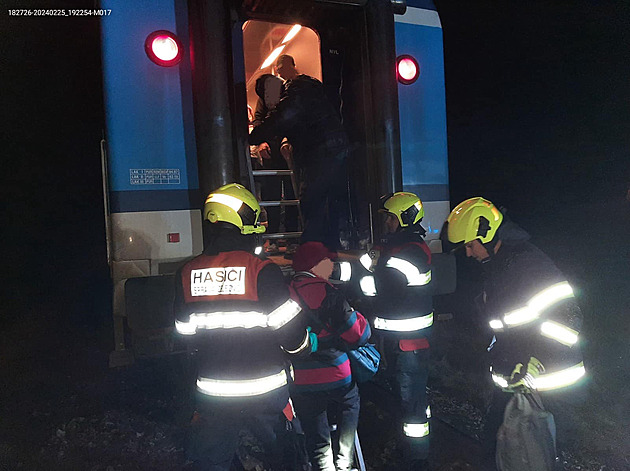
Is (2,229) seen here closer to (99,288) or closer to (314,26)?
(99,288)

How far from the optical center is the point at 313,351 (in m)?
2.31

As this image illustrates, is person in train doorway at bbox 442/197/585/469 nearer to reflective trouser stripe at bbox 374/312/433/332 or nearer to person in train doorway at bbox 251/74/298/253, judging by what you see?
reflective trouser stripe at bbox 374/312/433/332

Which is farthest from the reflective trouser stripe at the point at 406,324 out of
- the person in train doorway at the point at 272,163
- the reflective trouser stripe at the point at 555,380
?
the person in train doorway at the point at 272,163

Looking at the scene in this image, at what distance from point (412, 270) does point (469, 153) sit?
7.01 metres

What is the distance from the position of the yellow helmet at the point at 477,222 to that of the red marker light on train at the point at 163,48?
1947 mm

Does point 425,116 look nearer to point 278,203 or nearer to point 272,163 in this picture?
point 278,203

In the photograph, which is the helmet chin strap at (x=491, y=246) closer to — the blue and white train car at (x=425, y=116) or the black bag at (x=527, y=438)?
the black bag at (x=527, y=438)

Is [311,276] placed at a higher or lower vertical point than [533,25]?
lower

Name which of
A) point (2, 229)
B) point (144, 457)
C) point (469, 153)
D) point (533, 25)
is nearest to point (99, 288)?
point (2, 229)

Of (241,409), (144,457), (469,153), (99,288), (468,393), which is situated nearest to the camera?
(241,409)

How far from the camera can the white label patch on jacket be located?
1963 millimetres

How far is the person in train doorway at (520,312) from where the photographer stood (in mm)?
2037

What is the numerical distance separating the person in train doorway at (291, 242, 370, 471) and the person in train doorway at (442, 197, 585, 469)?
649 mm

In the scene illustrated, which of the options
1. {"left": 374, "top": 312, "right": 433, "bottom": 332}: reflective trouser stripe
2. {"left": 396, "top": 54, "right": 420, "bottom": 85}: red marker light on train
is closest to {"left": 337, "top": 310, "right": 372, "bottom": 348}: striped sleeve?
{"left": 374, "top": 312, "right": 433, "bottom": 332}: reflective trouser stripe
